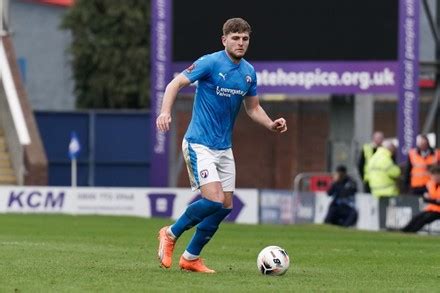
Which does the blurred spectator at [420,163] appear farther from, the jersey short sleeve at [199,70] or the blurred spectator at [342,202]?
the jersey short sleeve at [199,70]

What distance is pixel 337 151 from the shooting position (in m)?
37.2

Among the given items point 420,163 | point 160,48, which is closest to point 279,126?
point 420,163

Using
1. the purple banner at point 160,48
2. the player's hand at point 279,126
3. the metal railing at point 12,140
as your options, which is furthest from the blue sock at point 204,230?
the metal railing at point 12,140

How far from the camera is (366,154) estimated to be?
102ft

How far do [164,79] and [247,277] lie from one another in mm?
18929

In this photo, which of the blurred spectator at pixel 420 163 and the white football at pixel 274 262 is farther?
the blurred spectator at pixel 420 163

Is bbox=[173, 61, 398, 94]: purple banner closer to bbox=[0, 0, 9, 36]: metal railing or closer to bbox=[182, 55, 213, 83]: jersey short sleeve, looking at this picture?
bbox=[0, 0, 9, 36]: metal railing

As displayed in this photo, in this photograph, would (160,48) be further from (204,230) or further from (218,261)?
(204,230)

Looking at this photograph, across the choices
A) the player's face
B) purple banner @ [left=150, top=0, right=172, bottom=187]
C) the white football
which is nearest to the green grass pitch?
the white football

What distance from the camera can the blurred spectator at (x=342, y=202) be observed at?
30.6 meters

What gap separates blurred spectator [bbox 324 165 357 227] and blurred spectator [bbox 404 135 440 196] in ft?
4.91

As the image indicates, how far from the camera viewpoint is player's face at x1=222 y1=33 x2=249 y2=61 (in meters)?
14.0

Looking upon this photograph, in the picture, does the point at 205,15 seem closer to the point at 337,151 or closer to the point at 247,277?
the point at 337,151

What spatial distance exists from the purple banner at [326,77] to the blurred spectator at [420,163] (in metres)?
2.09
